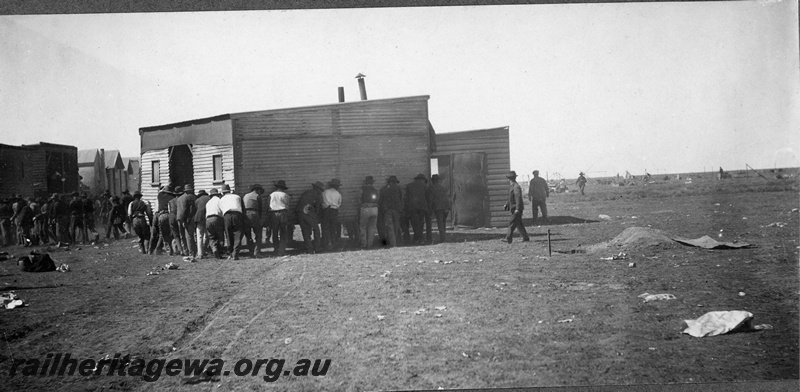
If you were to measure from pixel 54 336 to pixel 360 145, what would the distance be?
6389 mm

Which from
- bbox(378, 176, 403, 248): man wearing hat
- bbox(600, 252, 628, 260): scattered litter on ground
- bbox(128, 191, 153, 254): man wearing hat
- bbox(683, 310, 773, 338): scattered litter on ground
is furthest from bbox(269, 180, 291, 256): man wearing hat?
bbox(683, 310, 773, 338): scattered litter on ground

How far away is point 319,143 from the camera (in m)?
10.5

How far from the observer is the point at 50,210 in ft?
27.3

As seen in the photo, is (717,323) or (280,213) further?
(280,213)

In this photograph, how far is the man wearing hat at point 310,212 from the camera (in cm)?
1024

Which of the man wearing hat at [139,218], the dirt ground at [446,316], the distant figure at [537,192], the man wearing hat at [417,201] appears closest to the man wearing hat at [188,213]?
the man wearing hat at [139,218]

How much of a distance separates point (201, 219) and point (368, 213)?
3724mm

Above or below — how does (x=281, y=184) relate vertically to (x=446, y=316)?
above

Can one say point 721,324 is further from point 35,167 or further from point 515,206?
point 35,167

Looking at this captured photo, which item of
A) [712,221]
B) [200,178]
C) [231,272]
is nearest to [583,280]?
[712,221]

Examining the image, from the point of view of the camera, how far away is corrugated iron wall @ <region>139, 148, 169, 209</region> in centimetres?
1205

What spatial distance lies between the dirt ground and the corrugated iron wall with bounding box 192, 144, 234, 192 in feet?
8.62

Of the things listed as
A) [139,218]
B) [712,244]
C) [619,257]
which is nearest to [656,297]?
[619,257]

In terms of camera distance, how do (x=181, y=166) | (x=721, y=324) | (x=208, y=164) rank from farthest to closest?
(x=181, y=166), (x=208, y=164), (x=721, y=324)
